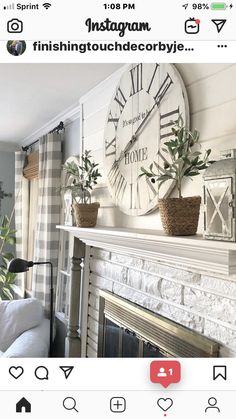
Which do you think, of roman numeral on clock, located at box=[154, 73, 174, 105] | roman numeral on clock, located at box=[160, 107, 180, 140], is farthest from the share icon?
roman numeral on clock, located at box=[154, 73, 174, 105]

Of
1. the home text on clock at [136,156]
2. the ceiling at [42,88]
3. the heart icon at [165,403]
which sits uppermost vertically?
the ceiling at [42,88]

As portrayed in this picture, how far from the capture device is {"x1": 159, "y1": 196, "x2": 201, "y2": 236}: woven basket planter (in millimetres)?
814

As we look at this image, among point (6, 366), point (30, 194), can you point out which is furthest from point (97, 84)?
point (30, 194)

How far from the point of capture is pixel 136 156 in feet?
4.00

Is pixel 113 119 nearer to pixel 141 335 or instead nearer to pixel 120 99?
pixel 120 99

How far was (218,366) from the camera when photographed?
49cm

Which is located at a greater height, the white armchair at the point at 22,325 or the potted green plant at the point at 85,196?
the potted green plant at the point at 85,196

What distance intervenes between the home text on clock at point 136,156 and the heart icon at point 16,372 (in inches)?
31.6
